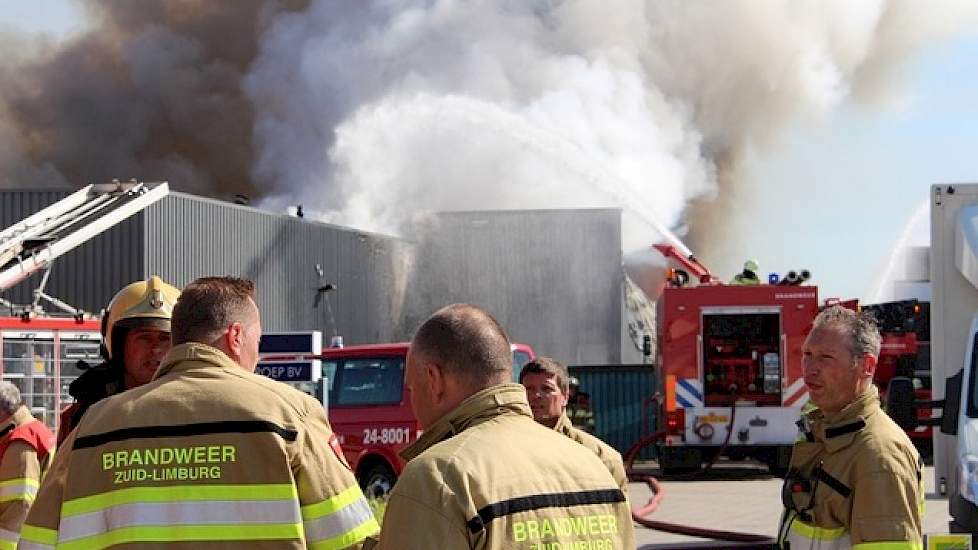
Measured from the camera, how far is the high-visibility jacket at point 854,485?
12.8 feet

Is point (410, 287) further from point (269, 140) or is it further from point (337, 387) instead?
point (337, 387)

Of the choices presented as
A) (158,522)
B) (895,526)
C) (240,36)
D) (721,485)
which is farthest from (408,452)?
(240,36)

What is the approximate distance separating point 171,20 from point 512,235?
19.5 m

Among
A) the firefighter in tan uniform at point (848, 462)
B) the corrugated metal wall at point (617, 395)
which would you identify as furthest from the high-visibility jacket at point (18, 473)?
the corrugated metal wall at point (617, 395)

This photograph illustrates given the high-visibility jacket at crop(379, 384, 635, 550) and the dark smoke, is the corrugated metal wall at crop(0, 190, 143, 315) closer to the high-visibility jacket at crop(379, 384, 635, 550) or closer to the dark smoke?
the dark smoke

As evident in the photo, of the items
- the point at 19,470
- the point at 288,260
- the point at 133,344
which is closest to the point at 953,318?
the point at 19,470

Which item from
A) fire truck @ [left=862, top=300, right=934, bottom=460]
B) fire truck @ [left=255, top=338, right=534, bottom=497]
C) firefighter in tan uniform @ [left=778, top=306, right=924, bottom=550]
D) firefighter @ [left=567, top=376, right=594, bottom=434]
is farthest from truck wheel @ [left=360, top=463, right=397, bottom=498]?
fire truck @ [left=862, top=300, right=934, bottom=460]

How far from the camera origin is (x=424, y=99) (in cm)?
3622

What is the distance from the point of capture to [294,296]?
27.4 m

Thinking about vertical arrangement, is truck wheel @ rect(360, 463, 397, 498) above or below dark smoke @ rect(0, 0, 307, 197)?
below

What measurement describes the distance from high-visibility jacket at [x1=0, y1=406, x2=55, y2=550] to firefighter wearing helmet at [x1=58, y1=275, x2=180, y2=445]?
148 cm

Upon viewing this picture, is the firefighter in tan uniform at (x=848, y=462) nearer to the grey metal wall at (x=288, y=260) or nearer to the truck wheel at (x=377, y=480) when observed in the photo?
the truck wheel at (x=377, y=480)

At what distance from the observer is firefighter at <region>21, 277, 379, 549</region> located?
3166 millimetres

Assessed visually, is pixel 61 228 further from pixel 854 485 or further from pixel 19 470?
pixel 854 485
